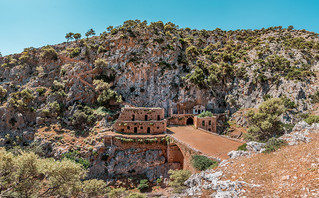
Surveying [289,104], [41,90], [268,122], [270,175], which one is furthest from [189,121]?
[41,90]

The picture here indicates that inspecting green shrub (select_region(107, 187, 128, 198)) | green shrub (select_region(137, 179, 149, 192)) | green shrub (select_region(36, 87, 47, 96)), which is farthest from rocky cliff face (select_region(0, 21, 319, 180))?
green shrub (select_region(107, 187, 128, 198))

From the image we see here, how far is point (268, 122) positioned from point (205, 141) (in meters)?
11.0

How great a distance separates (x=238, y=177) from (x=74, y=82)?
41.8m

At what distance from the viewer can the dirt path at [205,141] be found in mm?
21891

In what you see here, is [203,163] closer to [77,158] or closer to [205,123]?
[205,123]

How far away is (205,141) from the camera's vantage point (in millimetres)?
26094

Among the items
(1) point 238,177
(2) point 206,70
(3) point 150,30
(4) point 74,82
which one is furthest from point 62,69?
(1) point 238,177

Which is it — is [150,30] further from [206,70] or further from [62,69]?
[62,69]

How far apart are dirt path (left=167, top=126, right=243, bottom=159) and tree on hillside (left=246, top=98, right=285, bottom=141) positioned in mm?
5630

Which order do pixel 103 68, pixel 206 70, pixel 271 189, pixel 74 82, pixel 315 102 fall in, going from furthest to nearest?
pixel 206 70 < pixel 103 68 < pixel 74 82 < pixel 315 102 < pixel 271 189

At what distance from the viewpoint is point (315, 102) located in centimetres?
3441

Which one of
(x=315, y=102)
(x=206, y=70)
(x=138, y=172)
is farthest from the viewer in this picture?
(x=206, y=70)

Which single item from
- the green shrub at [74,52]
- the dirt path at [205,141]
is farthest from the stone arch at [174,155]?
the green shrub at [74,52]

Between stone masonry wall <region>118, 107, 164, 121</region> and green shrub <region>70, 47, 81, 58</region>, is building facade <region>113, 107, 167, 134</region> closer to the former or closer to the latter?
stone masonry wall <region>118, 107, 164, 121</region>
